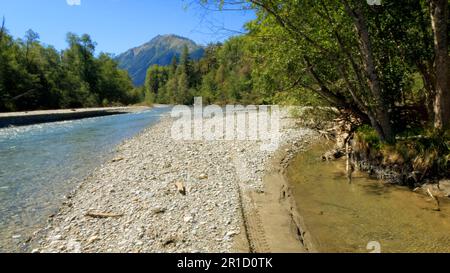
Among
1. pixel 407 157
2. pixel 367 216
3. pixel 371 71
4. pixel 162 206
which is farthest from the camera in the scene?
pixel 371 71

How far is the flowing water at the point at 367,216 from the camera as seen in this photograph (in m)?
5.43

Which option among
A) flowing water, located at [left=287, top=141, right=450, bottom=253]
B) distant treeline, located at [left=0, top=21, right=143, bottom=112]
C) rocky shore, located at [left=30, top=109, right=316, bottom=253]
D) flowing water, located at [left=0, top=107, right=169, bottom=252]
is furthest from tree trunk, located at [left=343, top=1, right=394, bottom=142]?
distant treeline, located at [left=0, top=21, right=143, bottom=112]

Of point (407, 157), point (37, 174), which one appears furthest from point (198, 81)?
point (407, 157)

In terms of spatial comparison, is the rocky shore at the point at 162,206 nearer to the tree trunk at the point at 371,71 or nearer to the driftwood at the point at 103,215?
the driftwood at the point at 103,215

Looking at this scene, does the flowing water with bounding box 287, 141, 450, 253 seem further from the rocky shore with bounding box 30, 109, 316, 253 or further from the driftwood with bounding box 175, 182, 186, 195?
the driftwood with bounding box 175, 182, 186, 195

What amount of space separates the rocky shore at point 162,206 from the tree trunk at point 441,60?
234 inches

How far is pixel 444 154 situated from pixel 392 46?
4179mm

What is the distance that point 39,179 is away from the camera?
1078cm

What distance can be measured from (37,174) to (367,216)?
1207 centimetres

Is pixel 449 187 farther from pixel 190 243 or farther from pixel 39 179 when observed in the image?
pixel 39 179

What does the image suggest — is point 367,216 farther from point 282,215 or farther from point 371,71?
point 371,71

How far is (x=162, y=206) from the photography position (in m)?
7.28

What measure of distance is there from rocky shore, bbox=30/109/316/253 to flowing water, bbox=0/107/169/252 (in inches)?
19.8
